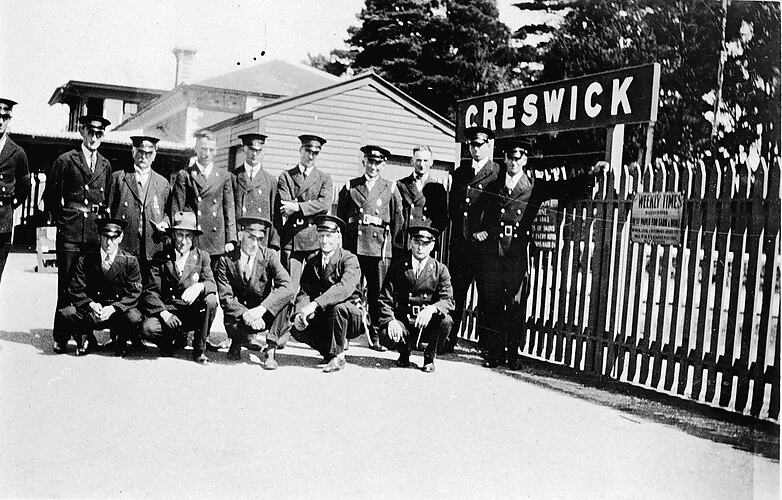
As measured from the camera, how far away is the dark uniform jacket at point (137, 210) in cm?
662

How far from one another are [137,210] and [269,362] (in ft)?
6.68

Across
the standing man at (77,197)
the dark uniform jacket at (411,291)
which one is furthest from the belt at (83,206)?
the dark uniform jacket at (411,291)

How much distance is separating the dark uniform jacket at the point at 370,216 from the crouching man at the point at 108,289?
88.4 inches

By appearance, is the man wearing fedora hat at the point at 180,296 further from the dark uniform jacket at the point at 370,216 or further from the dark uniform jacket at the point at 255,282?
the dark uniform jacket at the point at 370,216

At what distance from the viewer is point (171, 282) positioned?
6.36 metres

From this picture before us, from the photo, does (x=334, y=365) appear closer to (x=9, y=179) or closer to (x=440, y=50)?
(x=9, y=179)

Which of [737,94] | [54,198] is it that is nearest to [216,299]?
[54,198]

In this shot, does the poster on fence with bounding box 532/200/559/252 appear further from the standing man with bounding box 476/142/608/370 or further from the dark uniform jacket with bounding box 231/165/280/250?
the dark uniform jacket with bounding box 231/165/280/250

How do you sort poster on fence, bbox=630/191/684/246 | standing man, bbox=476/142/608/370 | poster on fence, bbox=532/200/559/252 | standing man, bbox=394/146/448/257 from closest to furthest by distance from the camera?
poster on fence, bbox=630/191/684/246 → standing man, bbox=476/142/608/370 → poster on fence, bbox=532/200/559/252 → standing man, bbox=394/146/448/257

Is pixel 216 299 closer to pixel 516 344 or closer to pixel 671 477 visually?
pixel 516 344

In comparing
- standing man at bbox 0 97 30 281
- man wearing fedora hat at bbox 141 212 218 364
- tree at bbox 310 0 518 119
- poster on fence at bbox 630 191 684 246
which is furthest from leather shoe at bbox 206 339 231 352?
tree at bbox 310 0 518 119

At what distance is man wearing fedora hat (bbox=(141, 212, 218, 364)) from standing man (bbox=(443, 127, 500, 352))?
2579mm

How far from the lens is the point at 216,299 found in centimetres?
630

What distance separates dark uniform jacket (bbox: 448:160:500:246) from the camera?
705 cm
